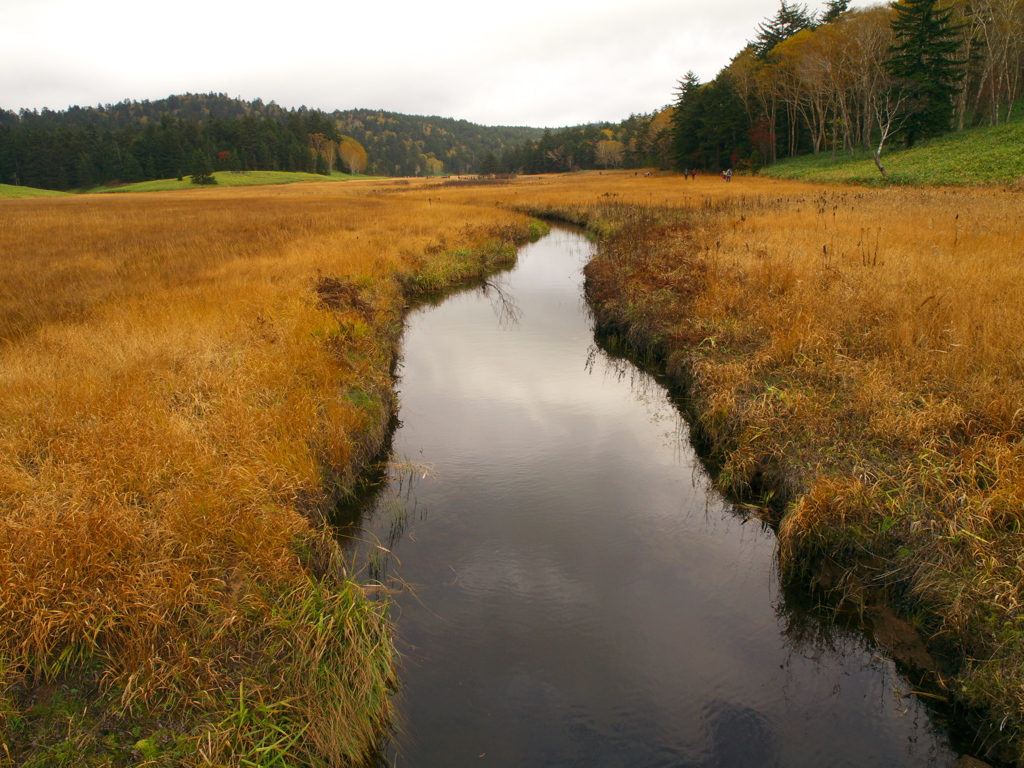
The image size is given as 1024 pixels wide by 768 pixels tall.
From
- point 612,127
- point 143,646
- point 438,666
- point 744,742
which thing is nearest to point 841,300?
point 744,742

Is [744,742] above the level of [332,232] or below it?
below

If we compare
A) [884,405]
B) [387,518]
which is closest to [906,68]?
[884,405]

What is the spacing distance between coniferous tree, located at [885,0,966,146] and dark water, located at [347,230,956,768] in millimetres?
49706

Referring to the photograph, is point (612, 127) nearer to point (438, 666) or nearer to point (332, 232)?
point (332, 232)

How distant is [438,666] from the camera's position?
4.25m

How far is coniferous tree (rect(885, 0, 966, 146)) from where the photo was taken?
4106 cm

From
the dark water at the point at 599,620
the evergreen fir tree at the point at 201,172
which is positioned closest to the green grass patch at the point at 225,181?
the evergreen fir tree at the point at 201,172

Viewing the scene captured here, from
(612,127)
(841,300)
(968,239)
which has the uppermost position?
(612,127)

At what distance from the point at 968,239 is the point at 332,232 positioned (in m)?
18.8

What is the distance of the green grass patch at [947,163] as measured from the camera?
27000mm

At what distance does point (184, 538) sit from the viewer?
4.09 metres

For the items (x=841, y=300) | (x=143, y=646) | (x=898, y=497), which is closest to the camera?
(x=143, y=646)

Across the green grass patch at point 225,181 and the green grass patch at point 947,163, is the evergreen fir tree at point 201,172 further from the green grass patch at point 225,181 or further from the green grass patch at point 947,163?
the green grass patch at point 947,163

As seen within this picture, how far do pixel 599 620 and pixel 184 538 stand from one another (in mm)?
3360
